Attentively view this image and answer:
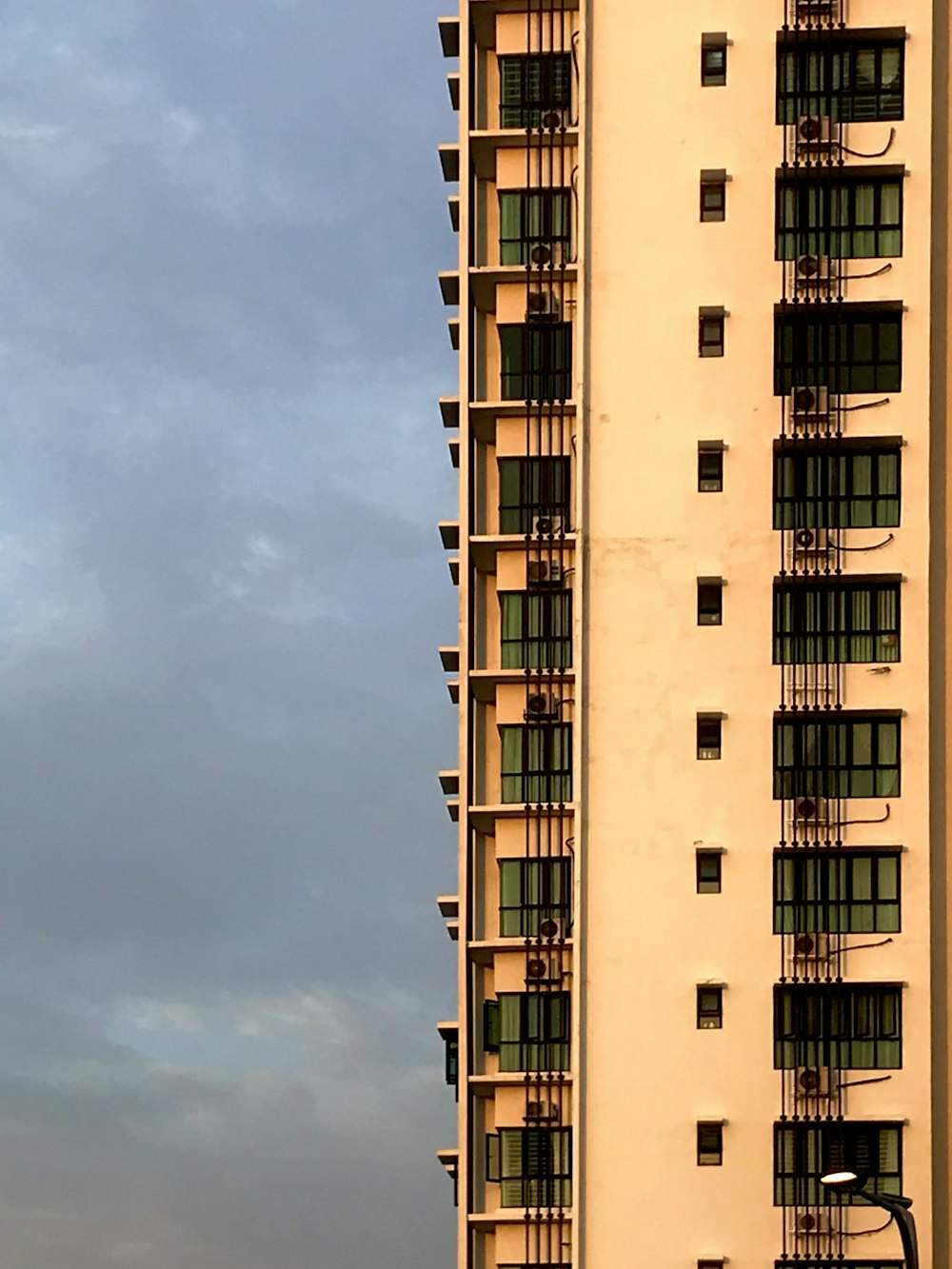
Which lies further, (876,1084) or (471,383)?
(471,383)

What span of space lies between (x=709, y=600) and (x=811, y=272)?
6531 mm

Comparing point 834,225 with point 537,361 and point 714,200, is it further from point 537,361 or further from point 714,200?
point 537,361

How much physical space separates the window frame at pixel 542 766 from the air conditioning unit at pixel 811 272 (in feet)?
31.2

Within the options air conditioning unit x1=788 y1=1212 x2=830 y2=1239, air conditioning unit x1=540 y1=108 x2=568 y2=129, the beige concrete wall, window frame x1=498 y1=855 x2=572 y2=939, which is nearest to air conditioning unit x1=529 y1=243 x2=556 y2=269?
the beige concrete wall

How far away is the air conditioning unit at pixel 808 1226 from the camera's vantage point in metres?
50.8

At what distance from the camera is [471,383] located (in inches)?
2190

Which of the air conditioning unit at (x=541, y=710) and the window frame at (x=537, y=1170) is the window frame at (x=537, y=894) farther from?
the window frame at (x=537, y=1170)

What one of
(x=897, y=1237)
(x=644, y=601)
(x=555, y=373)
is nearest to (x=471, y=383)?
(x=555, y=373)

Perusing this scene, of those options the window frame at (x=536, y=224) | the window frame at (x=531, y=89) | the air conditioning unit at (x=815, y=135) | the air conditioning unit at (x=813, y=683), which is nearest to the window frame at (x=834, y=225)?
the air conditioning unit at (x=815, y=135)

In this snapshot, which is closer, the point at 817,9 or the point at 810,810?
the point at 810,810

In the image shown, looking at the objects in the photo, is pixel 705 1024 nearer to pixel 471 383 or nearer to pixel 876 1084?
pixel 876 1084

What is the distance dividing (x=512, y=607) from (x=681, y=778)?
5.03 m

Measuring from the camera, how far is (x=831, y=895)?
172ft

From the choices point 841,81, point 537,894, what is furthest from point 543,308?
point 537,894
